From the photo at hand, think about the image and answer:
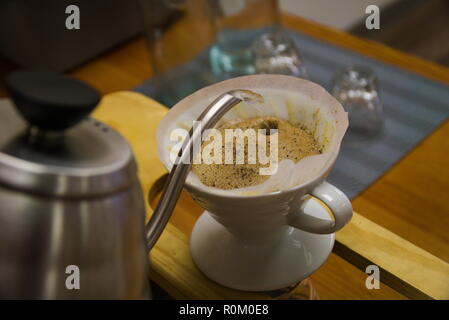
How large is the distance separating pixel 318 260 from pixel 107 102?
1.32 feet

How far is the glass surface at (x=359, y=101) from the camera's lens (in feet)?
2.98

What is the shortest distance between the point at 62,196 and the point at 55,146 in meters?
0.03

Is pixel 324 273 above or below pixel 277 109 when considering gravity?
below

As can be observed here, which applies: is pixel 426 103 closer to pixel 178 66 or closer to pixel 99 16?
pixel 178 66

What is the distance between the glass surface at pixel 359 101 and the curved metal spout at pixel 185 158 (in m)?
0.46

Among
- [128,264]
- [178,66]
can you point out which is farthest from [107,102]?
[128,264]

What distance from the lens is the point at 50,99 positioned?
0.33 m

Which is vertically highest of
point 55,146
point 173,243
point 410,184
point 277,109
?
point 55,146

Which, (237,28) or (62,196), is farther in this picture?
(237,28)

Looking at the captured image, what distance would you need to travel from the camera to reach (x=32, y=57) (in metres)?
1.11

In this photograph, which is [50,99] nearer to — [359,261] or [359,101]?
[359,261]

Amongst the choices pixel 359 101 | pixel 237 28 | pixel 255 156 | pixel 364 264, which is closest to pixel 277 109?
pixel 255 156

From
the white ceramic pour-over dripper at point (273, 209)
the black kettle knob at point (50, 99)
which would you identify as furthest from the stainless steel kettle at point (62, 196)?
the white ceramic pour-over dripper at point (273, 209)

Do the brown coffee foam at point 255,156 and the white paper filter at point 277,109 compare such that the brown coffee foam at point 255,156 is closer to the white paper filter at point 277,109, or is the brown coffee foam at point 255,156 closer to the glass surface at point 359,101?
the white paper filter at point 277,109
